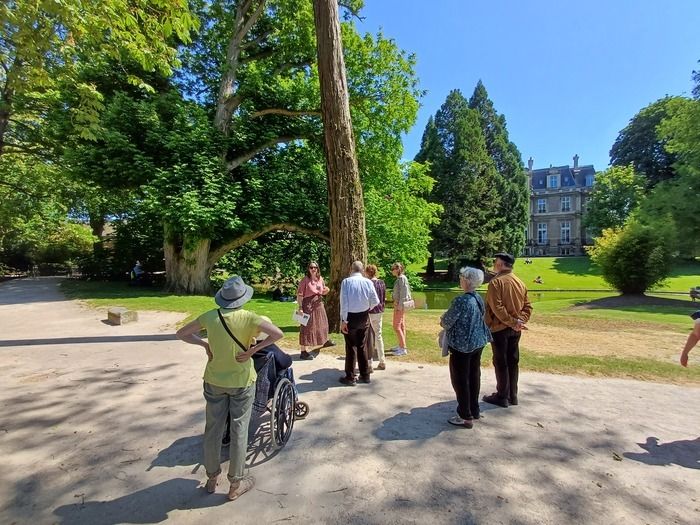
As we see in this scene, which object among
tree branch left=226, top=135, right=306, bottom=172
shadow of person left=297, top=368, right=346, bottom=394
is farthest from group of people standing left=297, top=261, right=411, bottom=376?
tree branch left=226, top=135, right=306, bottom=172

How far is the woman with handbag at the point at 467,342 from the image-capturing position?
4.37m

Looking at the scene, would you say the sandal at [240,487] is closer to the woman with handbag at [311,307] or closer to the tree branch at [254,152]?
the woman with handbag at [311,307]

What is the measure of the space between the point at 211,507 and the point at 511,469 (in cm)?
260

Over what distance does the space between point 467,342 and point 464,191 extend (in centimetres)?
3798

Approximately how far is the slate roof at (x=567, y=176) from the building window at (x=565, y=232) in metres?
8.08

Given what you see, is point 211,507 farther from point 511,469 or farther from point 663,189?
point 663,189

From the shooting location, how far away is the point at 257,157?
20562mm

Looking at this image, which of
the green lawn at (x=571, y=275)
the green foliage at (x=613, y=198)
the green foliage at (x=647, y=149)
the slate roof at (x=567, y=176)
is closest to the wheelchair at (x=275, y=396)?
the green lawn at (x=571, y=275)

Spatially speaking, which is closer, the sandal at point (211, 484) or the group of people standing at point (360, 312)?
the sandal at point (211, 484)

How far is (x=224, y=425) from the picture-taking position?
3264 millimetres

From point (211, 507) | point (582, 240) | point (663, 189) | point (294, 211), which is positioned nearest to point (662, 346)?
point (211, 507)

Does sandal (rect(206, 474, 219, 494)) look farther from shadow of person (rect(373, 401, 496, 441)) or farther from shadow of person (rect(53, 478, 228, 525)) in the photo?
shadow of person (rect(373, 401, 496, 441))

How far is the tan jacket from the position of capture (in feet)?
16.1

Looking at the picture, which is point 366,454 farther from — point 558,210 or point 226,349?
point 558,210
